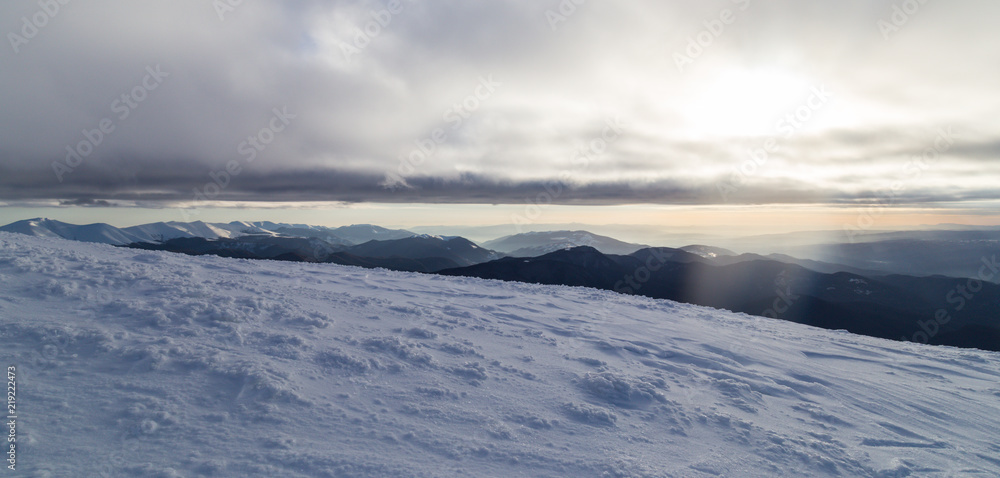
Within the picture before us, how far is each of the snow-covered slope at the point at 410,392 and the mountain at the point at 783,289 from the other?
101 m

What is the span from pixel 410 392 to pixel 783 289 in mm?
180901

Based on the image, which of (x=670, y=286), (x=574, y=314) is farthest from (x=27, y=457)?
(x=670, y=286)

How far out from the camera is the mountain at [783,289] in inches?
4424

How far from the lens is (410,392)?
7.04 metres

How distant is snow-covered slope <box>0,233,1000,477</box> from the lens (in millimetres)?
5156

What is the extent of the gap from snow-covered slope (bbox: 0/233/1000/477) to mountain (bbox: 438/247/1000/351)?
10126 cm

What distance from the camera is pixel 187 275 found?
42.6 feet
